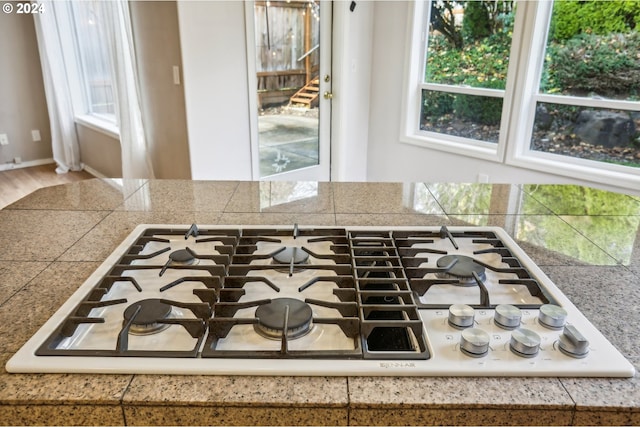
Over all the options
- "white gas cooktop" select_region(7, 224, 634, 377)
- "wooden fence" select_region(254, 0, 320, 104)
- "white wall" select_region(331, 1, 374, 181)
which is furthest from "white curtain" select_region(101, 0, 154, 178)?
"white gas cooktop" select_region(7, 224, 634, 377)

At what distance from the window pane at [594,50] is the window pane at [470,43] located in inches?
13.3

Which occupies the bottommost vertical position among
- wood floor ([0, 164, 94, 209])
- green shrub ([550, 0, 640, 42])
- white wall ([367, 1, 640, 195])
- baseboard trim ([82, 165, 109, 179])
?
wood floor ([0, 164, 94, 209])

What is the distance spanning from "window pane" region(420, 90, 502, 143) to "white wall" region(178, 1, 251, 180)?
5.19 feet

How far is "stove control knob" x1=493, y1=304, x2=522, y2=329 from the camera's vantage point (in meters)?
0.80

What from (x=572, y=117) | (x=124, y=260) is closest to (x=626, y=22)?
(x=572, y=117)

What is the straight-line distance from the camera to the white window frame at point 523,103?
318 centimetres

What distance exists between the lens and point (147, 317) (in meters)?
0.81

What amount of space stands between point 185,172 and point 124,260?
266cm

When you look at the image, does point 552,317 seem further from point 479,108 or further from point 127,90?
point 127,90

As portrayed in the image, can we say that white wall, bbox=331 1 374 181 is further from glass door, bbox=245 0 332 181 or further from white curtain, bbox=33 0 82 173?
white curtain, bbox=33 0 82 173

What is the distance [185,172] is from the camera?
3605mm

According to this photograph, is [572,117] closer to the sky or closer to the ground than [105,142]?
closer to the sky

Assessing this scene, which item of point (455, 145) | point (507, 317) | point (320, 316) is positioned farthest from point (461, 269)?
point (455, 145)

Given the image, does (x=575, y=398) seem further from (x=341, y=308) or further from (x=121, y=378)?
(x=121, y=378)
